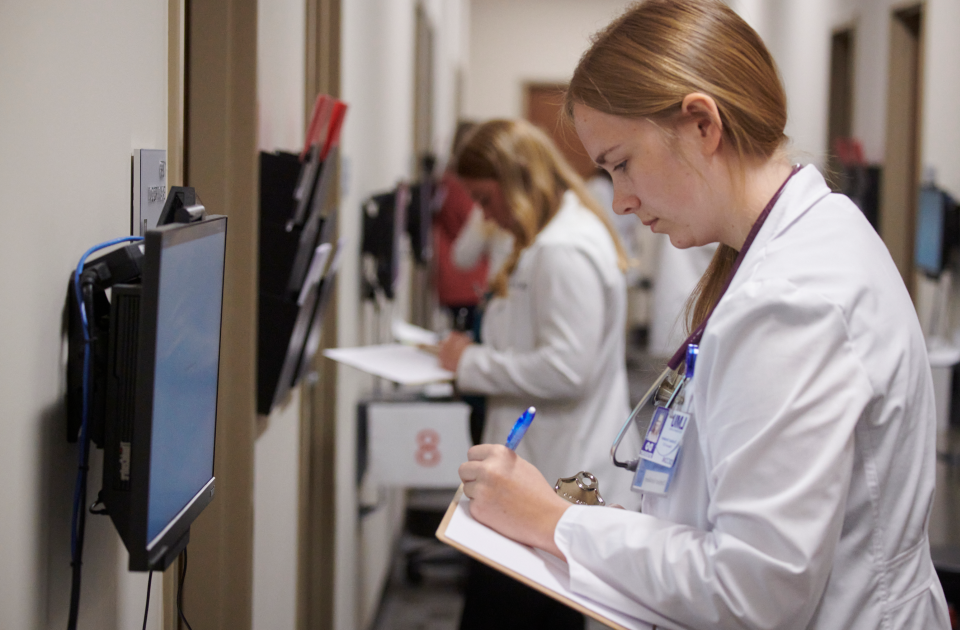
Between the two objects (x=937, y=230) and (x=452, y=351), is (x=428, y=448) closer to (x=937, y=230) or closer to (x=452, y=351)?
(x=452, y=351)

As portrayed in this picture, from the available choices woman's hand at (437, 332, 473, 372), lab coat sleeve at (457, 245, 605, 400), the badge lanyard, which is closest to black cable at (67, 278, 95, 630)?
the badge lanyard

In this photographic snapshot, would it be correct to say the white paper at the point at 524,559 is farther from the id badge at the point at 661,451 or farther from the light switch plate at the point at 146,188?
the light switch plate at the point at 146,188

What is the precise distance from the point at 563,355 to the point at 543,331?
0.26ft

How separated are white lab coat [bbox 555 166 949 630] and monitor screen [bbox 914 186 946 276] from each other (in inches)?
122

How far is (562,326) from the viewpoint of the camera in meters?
1.99

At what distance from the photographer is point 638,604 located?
0.91 m

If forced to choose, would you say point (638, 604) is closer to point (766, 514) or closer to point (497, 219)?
point (766, 514)

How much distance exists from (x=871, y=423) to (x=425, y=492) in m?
3.81

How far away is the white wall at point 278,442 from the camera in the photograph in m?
1.57

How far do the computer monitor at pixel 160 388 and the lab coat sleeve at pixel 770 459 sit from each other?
48 cm

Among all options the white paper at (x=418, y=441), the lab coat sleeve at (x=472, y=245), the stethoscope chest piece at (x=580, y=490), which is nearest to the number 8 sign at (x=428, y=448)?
the white paper at (x=418, y=441)

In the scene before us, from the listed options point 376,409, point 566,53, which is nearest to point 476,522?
point 376,409

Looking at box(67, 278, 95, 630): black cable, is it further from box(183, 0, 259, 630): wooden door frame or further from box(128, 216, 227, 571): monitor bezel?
box(183, 0, 259, 630): wooden door frame

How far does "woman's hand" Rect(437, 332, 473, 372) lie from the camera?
2.21 m
